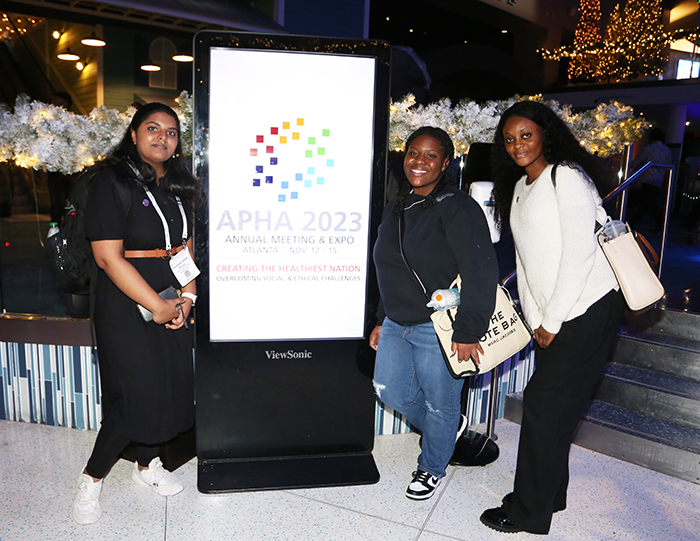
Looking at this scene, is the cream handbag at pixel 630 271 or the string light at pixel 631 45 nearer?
the cream handbag at pixel 630 271

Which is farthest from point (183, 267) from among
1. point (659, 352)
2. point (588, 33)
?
point (588, 33)

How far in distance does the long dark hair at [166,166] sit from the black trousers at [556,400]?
1426mm

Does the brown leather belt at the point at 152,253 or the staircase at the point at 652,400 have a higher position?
the brown leather belt at the point at 152,253

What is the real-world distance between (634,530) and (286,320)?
62.8 inches

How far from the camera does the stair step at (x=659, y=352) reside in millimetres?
3004

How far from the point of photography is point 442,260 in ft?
6.49

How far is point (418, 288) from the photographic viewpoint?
203 centimetres

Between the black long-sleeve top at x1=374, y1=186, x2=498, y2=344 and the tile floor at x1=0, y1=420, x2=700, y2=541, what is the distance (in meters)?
0.78

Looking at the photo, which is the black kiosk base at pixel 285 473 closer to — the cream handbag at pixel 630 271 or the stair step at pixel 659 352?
the cream handbag at pixel 630 271

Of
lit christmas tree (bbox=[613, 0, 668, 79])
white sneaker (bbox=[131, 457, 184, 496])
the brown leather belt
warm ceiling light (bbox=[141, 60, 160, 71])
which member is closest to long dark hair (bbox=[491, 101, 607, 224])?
the brown leather belt

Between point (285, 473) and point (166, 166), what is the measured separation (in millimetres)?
1369

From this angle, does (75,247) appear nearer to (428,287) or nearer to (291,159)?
(291,159)

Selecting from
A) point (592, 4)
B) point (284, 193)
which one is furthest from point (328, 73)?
point (592, 4)

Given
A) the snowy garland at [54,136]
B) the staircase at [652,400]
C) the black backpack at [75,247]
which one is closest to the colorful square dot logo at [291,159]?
the black backpack at [75,247]
